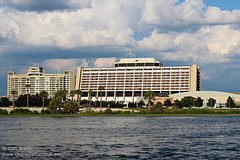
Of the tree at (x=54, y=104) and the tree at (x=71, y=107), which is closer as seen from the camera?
the tree at (x=71, y=107)

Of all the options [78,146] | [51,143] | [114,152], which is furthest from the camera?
[51,143]

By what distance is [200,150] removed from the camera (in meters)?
58.6

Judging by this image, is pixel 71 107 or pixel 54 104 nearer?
pixel 54 104

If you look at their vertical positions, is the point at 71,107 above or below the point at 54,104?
below

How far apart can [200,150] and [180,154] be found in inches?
192

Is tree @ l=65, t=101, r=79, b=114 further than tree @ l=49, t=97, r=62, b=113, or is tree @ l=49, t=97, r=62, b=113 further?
tree @ l=49, t=97, r=62, b=113

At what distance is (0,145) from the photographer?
6600 centimetres

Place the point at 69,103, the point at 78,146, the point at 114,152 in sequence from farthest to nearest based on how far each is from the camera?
the point at 69,103
the point at 78,146
the point at 114,152

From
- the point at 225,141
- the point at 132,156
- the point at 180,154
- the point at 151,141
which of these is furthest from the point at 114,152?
the point at 225,141

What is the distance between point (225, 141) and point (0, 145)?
3177 cm

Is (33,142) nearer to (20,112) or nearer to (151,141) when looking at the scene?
(151,141)

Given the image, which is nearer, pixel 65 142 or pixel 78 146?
pixel 78 146

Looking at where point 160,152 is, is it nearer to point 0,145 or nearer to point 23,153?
point 23,153

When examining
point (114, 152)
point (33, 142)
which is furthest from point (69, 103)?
point (114, 152)
